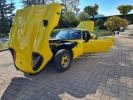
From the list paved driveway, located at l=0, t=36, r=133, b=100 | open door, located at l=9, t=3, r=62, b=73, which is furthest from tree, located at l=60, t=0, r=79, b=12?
open door, located at l=9, t=3, r=62, b=73

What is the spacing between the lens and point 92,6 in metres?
34.4

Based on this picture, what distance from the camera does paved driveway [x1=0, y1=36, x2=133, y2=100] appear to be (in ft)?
13.7

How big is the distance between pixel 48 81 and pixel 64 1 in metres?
29.1

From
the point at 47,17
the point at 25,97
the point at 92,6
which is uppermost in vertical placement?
the point at 92,6

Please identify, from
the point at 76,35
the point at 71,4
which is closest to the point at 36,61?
the point at 76,35

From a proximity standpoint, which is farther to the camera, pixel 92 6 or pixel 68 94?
pixel 92 6

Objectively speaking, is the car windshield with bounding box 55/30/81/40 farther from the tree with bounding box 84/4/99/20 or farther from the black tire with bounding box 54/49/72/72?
the tree with bounding box 84/4/99/20

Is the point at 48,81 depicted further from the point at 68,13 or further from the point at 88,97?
the point at 68,13

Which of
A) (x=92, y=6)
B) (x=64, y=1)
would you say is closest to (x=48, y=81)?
(x=64, y=1)

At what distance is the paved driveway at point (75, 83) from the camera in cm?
417

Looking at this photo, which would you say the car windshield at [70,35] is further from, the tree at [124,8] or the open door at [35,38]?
the tree at [124,8]

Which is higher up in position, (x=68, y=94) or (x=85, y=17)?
(x=85, y=17)

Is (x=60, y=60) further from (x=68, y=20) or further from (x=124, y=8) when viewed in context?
(x=124, y=8)

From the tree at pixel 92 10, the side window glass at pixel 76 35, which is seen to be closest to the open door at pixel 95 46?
the side window glass at pixel 76 35
